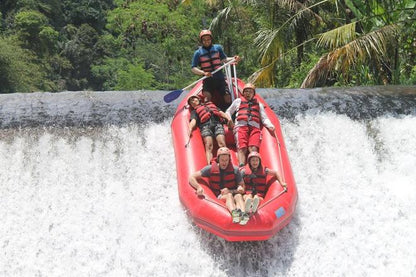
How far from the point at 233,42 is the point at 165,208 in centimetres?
1140

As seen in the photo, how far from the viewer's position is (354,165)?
6613 mm

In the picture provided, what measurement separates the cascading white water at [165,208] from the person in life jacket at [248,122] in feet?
2.26

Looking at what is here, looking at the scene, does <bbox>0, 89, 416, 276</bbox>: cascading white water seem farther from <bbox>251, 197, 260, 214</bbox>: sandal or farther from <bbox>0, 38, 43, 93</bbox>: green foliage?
<bbox>0, 38, 43, 93</bbox>: green foliage

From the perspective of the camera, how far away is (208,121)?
6.28m

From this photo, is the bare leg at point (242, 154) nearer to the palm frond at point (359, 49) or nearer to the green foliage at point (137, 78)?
the palm frond at point (359, 49)

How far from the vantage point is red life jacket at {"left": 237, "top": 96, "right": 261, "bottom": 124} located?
630 centimetres

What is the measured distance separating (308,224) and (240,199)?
1.03 m

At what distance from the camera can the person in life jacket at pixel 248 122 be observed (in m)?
6.09

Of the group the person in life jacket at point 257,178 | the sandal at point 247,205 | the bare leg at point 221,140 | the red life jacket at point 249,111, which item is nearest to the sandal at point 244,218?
the sandal at point 247,205

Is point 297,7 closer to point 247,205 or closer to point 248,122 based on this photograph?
point 248,122

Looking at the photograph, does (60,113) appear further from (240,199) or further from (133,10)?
(133,10)

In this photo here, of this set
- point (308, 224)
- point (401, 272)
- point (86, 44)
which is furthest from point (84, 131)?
point (86, 44)

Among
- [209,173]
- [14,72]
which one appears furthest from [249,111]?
[14,72]

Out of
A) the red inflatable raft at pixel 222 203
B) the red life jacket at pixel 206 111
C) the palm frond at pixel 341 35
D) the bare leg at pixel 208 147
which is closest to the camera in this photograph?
the red inflatable raft at pixel 222 203
